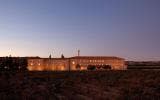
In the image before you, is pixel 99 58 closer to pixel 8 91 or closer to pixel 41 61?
pixel 41 61

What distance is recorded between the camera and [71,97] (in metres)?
22.0

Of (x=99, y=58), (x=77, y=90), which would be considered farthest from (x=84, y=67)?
(x=77, y=90)

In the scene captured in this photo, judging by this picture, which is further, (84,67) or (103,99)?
(84,67)

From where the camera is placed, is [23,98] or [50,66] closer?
[23,98]

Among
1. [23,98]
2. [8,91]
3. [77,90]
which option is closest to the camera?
[23,98]

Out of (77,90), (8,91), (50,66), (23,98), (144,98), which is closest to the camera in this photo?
(23,98)

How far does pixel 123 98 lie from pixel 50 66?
3760 inches

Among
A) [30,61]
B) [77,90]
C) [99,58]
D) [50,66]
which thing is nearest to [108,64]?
[99,58]

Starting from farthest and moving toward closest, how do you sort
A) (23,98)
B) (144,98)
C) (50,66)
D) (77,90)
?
(50,66) < (77,90) < (144,98) < (23,98)

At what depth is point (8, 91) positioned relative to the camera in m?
23.2

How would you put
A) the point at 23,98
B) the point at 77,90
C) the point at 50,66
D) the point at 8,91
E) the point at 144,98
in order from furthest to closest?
the point at 50,66 → the point at 77,90 → the point at 8,91 → the point at 144,98 → the point at 23,98

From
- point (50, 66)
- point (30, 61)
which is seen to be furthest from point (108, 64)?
point (30, 61)

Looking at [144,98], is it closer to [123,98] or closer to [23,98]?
[123,98]

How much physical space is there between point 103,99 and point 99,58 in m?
97.5
